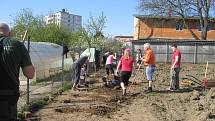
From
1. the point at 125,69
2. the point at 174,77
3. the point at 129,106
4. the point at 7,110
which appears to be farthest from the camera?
the point at 174,77

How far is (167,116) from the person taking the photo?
37.4 feet

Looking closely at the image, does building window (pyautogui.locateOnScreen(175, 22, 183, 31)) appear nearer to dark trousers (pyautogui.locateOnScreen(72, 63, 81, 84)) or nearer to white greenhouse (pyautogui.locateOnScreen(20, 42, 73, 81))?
white greenhouse (pyautogui.locateOnScreen(20, 42, 73, 81))

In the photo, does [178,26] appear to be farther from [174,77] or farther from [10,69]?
[10,69]

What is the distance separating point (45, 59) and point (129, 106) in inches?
506

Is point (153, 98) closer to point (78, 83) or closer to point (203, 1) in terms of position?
point (78, 83)

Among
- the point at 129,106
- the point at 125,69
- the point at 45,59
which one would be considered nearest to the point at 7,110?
the point at 129,106

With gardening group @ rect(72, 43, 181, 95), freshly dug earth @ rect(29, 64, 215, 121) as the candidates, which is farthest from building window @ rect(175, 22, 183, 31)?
freshly dug earth @ rect(29, 64, 215, 121)

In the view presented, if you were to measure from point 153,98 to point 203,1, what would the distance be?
41.2 metres

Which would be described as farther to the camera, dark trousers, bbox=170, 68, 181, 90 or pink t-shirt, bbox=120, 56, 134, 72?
dark trousers, bbox=170, 68, 181, 90

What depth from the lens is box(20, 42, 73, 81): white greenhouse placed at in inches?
918

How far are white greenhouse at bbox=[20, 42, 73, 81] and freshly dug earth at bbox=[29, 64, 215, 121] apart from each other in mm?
6984

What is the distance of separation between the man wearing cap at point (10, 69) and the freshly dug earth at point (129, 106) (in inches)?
192

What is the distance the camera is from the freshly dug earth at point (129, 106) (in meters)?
11.0

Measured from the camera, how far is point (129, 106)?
12875 mm
